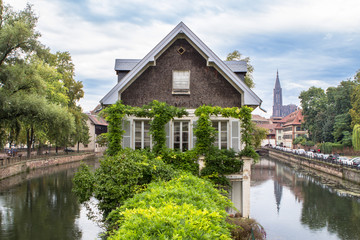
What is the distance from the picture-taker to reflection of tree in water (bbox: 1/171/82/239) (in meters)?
18.5

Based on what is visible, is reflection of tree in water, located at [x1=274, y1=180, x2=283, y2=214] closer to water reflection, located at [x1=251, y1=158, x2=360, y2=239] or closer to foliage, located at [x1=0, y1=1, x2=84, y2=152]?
water reflection, located at [x1=251, y1=158, x2=360, y2=239]

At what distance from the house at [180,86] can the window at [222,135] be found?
0.15 ft

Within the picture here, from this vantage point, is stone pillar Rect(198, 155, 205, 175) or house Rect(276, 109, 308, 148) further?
house Rect(276, 109, 308, 148)

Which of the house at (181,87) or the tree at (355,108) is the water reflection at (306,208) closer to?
the house at (181,87)

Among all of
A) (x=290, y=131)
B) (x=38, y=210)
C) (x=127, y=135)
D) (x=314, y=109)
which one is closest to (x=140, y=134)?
(x=127, y=135)

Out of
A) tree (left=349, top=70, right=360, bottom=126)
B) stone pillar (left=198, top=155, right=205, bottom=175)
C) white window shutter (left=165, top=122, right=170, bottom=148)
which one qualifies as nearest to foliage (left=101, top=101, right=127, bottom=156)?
white window shutter (left=165, top=122, right=170, bottom=148)

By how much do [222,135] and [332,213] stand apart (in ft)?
44.5

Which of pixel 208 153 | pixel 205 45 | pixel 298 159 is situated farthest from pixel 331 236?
pixel 298 159

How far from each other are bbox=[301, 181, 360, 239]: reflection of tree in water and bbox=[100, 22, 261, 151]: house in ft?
33.7

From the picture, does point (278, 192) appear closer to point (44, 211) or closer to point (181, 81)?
point (181, 81)

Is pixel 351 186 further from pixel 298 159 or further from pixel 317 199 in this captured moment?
pixel 298 159

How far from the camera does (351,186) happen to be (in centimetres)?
3434

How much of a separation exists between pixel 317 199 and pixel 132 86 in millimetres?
20672

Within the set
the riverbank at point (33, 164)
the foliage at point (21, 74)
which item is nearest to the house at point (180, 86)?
the foliage at point (21, 74)
